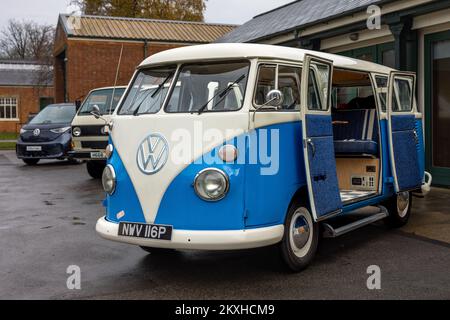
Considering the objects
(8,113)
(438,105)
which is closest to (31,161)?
(438,105)

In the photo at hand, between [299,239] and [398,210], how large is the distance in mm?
2554

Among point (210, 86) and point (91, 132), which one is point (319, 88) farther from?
point (91, 132)

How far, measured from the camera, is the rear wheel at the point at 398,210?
754 centimetres

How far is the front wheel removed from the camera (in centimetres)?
538

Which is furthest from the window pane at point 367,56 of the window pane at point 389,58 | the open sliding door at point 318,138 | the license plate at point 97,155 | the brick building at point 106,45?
the brick building at point 106,45

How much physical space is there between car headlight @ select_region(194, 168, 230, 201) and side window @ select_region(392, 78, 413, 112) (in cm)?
337

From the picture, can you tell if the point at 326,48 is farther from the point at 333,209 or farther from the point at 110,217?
the point at 110,217

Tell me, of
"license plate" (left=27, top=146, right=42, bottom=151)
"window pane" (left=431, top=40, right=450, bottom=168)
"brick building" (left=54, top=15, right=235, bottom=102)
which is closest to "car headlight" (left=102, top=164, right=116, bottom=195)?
"window pane" (left=431, top=40, right=450, bottom=168)

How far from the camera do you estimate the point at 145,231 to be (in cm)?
518

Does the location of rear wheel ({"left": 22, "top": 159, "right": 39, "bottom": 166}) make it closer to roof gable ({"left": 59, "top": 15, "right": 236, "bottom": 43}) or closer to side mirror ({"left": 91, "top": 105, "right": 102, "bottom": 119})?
roof gable ({"left": 59, "top": 15, "right": 236, "bottom": 43})

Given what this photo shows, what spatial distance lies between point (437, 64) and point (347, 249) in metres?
5.58

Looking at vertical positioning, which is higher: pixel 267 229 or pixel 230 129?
pixel 230 129

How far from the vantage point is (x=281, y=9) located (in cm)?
1895

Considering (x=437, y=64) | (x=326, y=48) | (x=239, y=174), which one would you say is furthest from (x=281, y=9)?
(x=239, y=174)
